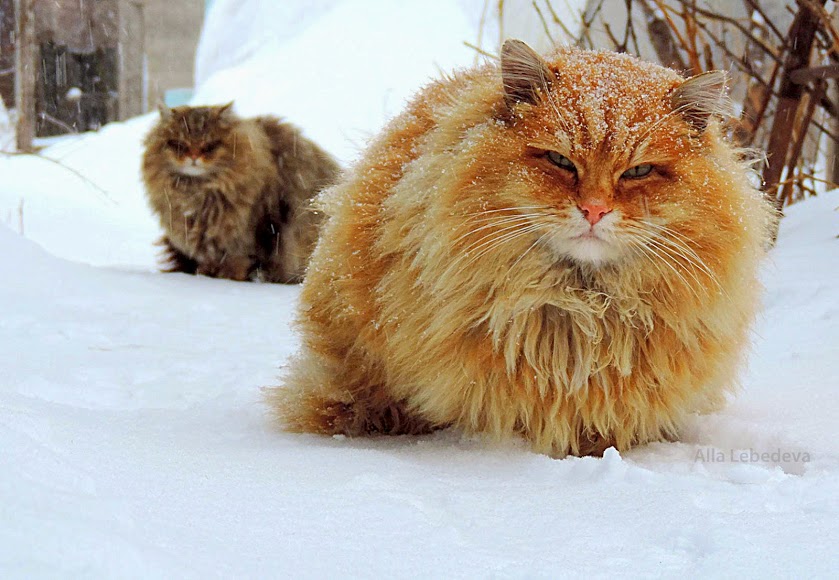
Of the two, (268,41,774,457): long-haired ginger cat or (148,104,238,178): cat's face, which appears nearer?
(268,41,774,457): long-haired ginger cat

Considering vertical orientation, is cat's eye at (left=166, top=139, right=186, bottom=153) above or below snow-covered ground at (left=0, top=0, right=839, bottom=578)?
above

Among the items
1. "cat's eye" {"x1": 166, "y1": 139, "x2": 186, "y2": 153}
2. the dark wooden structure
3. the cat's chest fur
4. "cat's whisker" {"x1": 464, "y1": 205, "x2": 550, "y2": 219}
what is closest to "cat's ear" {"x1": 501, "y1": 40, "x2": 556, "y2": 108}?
"cat's whisker" {"x1": 464, "y1": 205, "x2": 550, "y2": 219}

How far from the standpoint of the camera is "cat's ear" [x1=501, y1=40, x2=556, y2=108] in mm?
1671

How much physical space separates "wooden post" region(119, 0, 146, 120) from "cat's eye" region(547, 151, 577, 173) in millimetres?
10803

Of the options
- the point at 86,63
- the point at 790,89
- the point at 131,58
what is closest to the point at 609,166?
the point at 790,89

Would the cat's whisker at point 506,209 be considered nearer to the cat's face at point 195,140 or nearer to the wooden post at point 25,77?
the cat's face at point 195,140

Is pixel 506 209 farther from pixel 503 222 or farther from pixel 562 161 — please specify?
pixel 562 161

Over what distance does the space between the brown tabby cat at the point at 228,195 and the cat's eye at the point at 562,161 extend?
3.26 metres

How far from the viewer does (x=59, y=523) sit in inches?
35.9

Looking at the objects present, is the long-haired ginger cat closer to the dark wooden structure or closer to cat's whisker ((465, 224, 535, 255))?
cat's whisker ((465, 224, 535, 255))

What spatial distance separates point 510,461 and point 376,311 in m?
0.47

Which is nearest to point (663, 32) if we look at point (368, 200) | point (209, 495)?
point (368, 200)

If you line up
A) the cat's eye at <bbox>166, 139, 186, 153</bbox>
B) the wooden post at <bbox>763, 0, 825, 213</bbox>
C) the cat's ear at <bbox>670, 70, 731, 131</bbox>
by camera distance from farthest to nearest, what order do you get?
the cat's eye at <bbox>166, 139, 186, 153</bbox> → the wooden post at <bbox>763, 0, 825, 213</bbox> → the cat's ear at <bbox>670, 70, 731, 131</bbox>

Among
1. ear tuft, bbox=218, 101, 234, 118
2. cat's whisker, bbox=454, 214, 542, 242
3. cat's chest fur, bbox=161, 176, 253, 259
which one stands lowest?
cat's chest fur, bbox=161, 176, 253, 259
